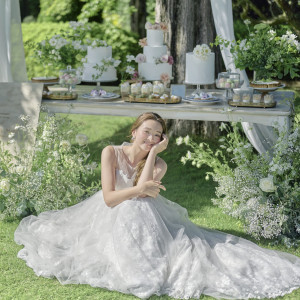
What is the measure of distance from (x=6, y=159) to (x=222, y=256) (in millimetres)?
2250

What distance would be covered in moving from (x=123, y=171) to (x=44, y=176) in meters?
1.01

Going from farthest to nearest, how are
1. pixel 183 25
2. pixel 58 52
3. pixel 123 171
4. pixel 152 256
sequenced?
1. pixel 183 25
2. pixel 58 52
3. pixel 123 171
4. pixel 152 256

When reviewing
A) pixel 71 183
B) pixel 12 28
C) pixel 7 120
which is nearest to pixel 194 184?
pixel 71 183

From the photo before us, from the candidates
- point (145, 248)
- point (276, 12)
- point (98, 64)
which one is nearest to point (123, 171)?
point (145, 248)

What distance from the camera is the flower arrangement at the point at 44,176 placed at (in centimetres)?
444

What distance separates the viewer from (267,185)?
3.93 meters

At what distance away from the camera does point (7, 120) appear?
4.89m

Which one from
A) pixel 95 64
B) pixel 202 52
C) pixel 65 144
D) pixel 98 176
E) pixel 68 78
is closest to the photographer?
pixel 65 144

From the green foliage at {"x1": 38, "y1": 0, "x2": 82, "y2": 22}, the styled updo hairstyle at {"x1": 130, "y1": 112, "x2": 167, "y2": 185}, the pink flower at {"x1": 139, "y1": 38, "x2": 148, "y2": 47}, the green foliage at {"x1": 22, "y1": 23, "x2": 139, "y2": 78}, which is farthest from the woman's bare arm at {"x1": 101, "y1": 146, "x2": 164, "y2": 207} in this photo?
the green foliage at {"x1": 38, "y1": 0, "x2": 82, "y2": 22}

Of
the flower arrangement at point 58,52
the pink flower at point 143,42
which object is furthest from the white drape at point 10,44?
the pink flower at point 143,42

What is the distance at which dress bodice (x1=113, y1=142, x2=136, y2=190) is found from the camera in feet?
12.2

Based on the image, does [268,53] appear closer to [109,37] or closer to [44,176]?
[44,176]

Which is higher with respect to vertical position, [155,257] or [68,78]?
[68,78]

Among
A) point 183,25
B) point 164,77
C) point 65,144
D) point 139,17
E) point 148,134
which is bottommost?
point 65,144
